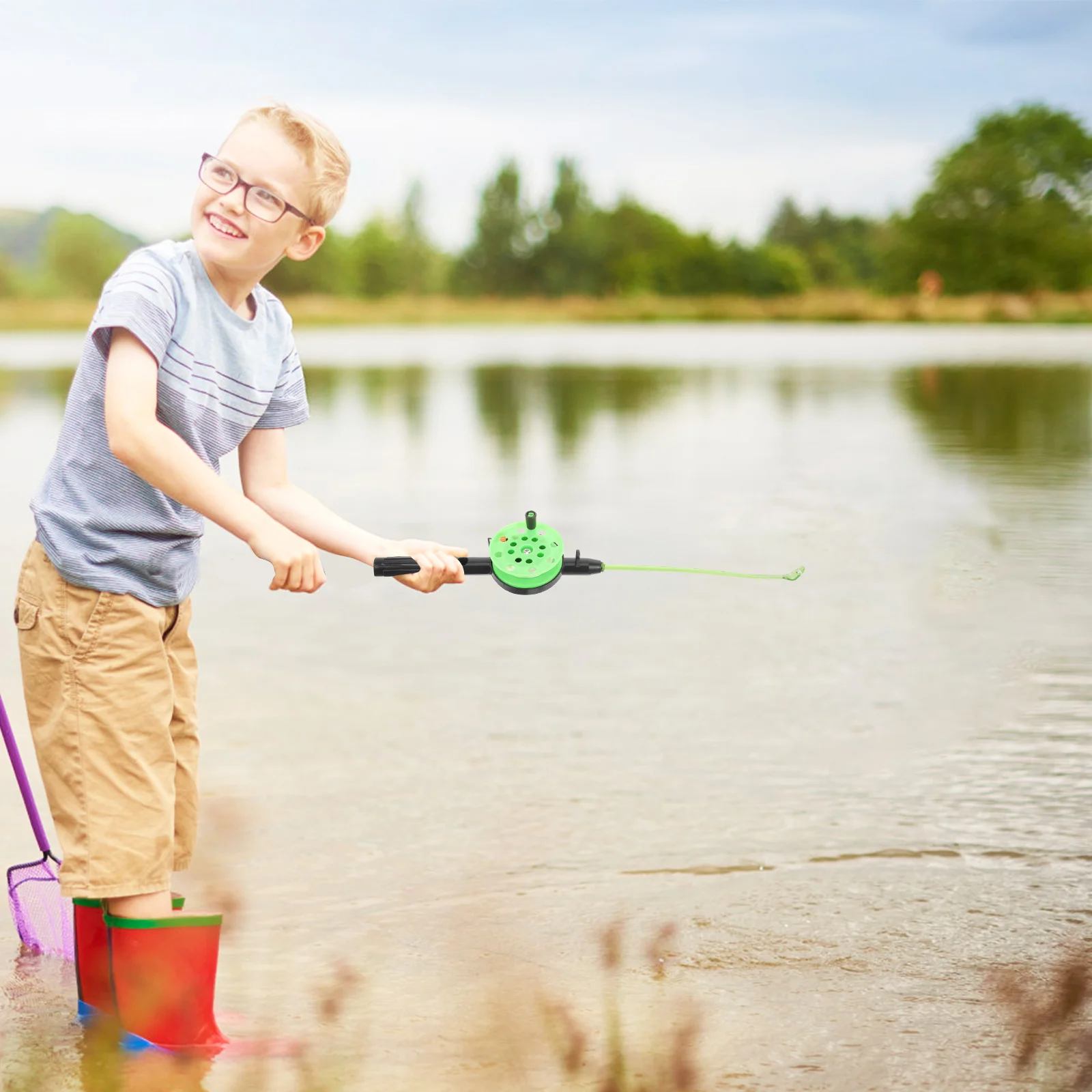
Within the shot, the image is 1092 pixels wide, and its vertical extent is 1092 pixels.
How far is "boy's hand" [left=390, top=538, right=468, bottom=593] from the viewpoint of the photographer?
2.46 meters

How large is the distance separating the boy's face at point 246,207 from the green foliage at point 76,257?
70.9m

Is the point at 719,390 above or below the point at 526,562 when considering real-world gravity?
below

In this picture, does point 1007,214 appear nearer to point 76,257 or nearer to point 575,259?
point 575,259

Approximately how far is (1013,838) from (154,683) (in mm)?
1806

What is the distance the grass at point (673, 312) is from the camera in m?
44.8

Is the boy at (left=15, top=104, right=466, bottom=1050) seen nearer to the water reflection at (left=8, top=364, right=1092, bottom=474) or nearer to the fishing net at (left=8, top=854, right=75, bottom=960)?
the fishing net at (left=8, top=854, right=75, bottom=960)

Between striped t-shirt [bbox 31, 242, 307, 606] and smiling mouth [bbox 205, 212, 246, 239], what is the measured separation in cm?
6

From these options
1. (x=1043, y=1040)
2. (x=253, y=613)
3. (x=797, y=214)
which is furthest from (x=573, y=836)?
(x=797, y=214)

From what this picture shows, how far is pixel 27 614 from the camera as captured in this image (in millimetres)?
2381

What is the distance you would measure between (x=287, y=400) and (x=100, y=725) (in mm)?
591

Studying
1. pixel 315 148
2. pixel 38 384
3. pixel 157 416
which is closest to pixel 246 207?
pixel 315 148

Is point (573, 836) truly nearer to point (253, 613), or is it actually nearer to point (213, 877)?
point (213, 877)

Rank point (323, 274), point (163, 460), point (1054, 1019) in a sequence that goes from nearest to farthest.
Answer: point (163, 460) → point (1054, 1019) → point (323, 274)

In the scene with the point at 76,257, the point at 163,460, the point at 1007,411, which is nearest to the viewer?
the point at 163,460
